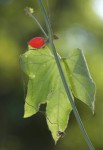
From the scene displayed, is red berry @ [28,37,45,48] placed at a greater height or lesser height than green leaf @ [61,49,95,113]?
greater

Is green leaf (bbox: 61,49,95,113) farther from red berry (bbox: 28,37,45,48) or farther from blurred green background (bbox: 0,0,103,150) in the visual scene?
blurred green background (bbox: 0,0,103,150)

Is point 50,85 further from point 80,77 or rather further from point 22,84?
point 22,84

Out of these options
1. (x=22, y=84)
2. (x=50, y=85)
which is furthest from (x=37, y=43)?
(x=22, y=84)

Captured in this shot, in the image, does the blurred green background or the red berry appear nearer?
the red berry

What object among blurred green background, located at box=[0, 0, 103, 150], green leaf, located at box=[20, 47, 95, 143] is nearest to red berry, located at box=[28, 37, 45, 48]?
green leaf, located at box=[20, 47, 95, 143]

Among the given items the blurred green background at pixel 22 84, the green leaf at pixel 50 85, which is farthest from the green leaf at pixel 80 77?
the blurred green background at pixel 22 84
